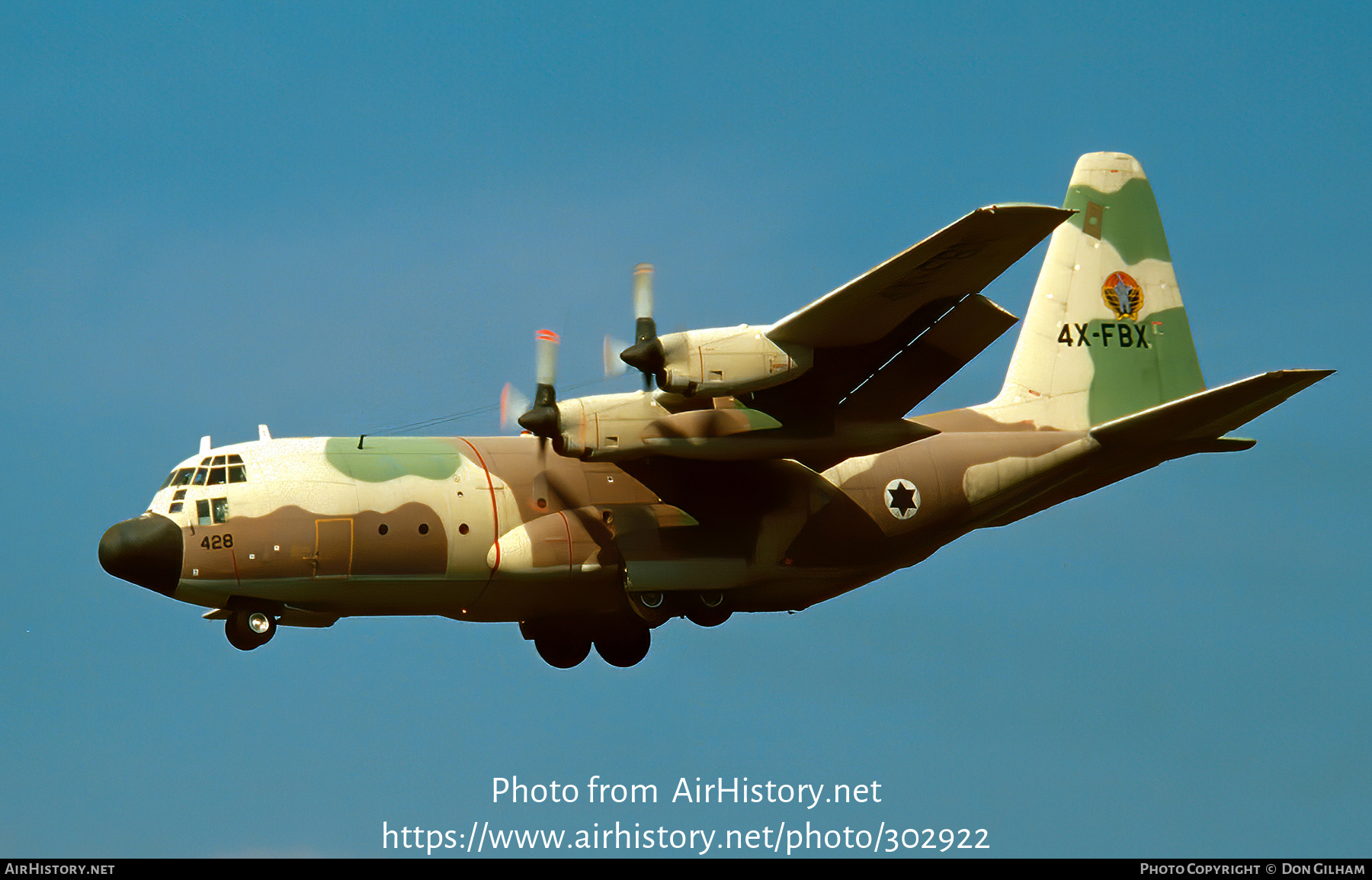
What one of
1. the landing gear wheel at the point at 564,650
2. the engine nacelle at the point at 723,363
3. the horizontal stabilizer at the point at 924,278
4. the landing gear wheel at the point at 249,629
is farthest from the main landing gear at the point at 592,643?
the horizontal stabilizer at the point at 924,278

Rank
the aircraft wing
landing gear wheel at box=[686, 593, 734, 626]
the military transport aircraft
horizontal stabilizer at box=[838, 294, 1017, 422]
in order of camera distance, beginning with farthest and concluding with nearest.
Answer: landing gear wheel at box=[686, 593, 734, 626] → horizontal stabilizer at box=[838, 294, 1017, 422] → the military transport aircraft → the aircraft wing

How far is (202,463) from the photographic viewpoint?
19.5 metres

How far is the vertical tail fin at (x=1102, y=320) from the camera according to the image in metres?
22.8

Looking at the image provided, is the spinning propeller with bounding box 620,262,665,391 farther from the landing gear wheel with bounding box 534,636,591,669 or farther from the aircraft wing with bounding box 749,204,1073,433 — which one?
the landing gear wheel with bounding box 534,636,591,669

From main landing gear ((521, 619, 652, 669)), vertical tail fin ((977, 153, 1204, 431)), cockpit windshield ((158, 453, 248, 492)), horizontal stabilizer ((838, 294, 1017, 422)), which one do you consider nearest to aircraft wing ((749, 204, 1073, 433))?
horizontal stabilizer ((838, 294, 1017, 422))

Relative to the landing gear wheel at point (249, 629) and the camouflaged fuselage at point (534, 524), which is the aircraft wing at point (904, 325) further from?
the landing gear wheel at point (249, 629)

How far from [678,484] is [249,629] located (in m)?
5.53

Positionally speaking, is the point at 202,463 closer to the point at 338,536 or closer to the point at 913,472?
the point at 338,536

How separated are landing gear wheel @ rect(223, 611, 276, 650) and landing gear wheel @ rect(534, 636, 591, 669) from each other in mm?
4014

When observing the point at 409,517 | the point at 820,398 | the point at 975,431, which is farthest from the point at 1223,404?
the point at 409,517

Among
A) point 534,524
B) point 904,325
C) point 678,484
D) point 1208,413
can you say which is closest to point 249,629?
point 534,524

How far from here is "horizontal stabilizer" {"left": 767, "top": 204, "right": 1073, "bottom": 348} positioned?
16.7 metres

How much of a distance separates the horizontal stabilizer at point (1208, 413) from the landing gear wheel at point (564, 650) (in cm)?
747

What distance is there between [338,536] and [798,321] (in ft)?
20.0
